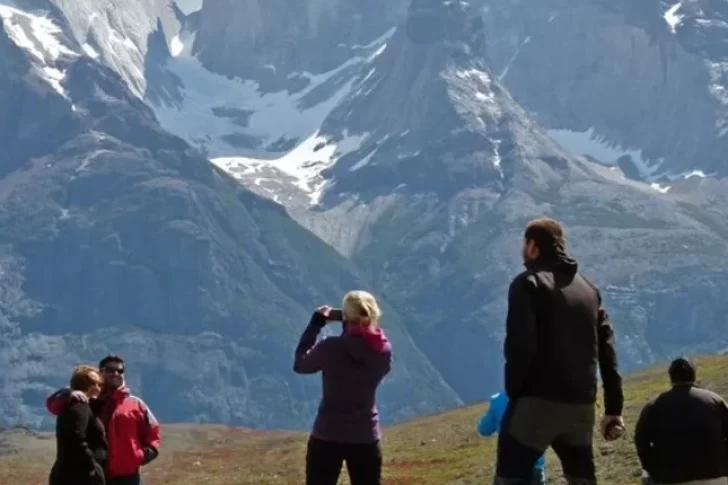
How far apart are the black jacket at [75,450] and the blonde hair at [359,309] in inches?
150

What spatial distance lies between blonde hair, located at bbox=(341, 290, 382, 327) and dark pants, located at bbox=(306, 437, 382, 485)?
164cm

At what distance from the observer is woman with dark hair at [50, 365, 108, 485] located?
20.4 meters

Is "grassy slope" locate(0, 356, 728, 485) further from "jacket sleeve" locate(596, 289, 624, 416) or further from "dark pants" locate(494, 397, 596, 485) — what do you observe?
"dark pants" locate(494, 397, 596, 485)

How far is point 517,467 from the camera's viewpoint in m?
17.4

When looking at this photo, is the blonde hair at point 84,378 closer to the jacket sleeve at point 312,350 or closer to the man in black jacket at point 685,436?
the jacket sleeve at point 312,350

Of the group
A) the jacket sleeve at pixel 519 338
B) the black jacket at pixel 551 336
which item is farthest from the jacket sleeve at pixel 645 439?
the jacket sleeve at pixel 519 338

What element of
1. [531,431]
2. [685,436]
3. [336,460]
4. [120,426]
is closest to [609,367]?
[531,431]

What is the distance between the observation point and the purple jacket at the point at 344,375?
65.6ft

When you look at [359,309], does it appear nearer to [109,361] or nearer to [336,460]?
[336,460]

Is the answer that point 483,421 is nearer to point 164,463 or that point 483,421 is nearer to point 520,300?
point 520,300

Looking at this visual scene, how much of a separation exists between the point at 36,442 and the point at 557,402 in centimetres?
11391

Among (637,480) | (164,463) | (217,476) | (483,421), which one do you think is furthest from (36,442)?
(483,421)

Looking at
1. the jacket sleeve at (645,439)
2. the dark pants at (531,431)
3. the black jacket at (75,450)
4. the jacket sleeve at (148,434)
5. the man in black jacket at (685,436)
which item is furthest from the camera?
the jacket sleeve at (148,434)


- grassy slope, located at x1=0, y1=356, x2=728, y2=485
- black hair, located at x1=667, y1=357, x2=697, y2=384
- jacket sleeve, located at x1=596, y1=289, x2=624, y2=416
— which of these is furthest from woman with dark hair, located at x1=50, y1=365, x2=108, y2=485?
grassy slope, located at x1=0, y1=356, x2=728, y2=485
